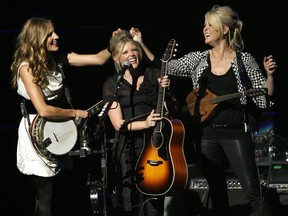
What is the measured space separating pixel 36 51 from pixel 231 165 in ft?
6.45

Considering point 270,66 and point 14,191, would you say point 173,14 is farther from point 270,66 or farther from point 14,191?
point 14,191

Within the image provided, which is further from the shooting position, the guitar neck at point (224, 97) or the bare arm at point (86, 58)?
the bare arm at point (86, 58)

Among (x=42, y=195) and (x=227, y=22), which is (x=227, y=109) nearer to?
(x=227, y=22)

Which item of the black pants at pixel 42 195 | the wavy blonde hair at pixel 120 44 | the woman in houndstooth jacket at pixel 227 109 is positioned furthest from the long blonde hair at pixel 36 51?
the woman in houndstooth jacket at pixel 227 109

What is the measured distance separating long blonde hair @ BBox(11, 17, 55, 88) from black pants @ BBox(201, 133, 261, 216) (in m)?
1.54

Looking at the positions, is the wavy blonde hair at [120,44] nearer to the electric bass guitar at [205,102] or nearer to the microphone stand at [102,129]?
the microphone stand at [102,129]

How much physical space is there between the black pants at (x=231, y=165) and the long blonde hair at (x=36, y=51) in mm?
1543

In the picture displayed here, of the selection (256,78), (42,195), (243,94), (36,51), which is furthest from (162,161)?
(36,51)

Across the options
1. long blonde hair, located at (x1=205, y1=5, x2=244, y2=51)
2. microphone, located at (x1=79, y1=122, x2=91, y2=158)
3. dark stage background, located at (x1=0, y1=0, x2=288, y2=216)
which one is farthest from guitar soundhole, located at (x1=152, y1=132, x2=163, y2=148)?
dark stage background, located at (x1=0, y1=0, x2=288, y2=216)

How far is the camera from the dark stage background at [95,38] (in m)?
6.46

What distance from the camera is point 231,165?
4.41 meters

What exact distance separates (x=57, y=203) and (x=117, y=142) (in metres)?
2.75

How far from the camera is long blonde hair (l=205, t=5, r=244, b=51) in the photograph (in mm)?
4434

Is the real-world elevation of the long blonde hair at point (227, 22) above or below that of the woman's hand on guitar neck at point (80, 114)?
above
